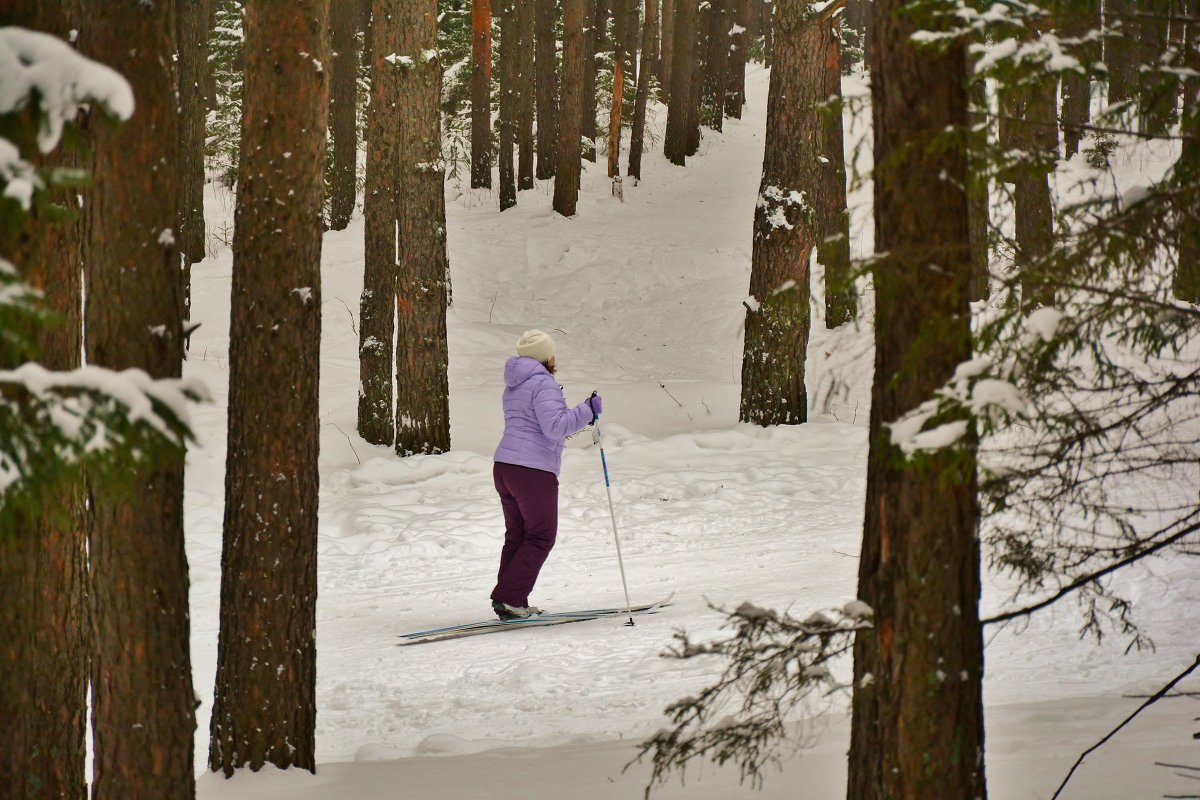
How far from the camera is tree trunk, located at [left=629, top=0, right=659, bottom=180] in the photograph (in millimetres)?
25672

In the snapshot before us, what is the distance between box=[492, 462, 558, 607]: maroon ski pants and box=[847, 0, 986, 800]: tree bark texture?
447 centimetres

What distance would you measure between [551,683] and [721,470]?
17.5 feet

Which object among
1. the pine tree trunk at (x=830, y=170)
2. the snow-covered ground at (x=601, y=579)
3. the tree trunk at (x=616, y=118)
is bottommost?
the snow-covered ground at (x=601, y=579)

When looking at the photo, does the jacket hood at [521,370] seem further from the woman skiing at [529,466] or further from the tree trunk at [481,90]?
the tree trunk at [481,90]

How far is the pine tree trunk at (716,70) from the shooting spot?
31102 millimetres

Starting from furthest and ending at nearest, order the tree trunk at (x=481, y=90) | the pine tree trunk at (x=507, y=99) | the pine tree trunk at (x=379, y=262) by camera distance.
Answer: the pine tree trunk at (x=507, y=99)
the tree trunk at (x=481, y=90)
the pine tree trunk at (x=379, y=262)

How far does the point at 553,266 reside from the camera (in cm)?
2167

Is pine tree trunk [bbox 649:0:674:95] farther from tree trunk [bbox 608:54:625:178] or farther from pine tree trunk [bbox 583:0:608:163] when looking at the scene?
tree trunk [bbox 608:54:625:178]

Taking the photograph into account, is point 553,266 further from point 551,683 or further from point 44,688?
point 44,688

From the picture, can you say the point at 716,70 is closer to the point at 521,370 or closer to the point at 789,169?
the point at 789,169

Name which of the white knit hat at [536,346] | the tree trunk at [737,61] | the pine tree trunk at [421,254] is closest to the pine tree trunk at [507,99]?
the tree trunk at [737,61]

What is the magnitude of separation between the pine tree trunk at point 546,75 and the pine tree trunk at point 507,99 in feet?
1.85

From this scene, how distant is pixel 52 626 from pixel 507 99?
21.0 meters

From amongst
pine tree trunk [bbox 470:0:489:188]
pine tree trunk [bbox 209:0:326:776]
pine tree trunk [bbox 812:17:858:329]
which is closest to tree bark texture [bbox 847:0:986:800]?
pine tree trunk [bbox 209:0:326:776]
